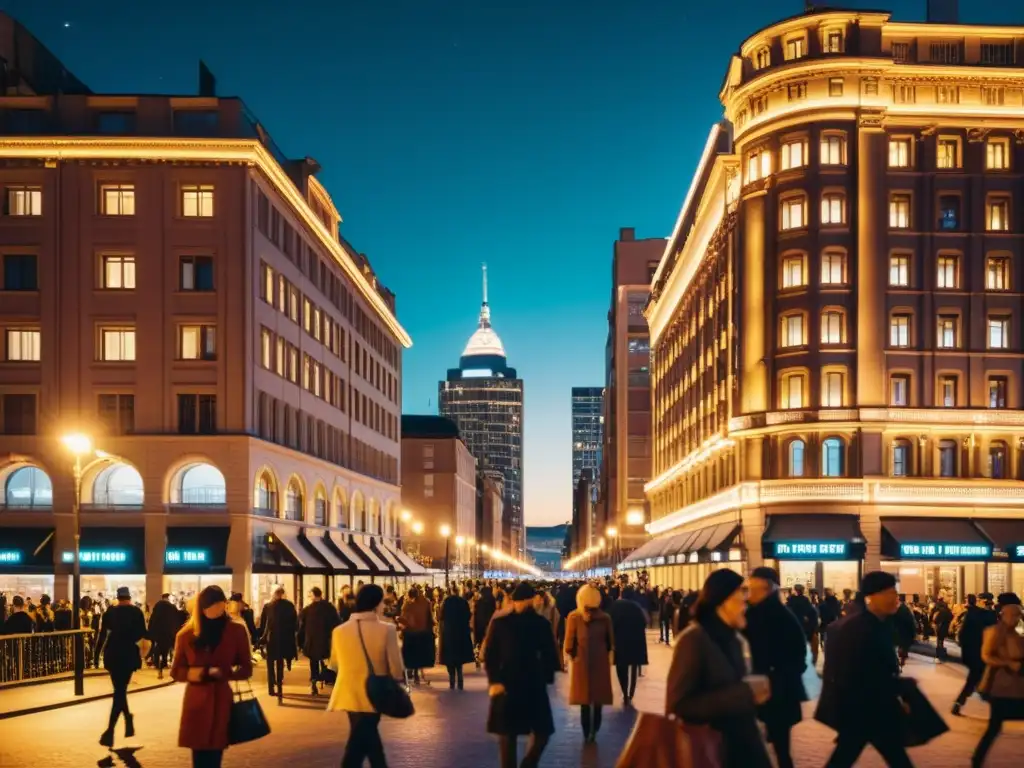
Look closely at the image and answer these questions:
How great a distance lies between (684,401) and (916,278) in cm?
3181

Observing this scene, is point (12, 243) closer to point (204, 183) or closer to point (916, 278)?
point (204, 183)

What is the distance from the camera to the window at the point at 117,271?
180 ft

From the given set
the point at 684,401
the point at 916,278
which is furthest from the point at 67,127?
the point at 684,401

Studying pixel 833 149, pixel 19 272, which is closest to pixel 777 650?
pixel 19 272

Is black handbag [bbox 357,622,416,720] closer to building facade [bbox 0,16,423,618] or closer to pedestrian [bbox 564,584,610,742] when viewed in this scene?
pedestrian [bbox 564,584,610,742]

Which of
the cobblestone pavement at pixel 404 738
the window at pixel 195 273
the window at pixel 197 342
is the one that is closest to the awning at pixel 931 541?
the window at pixel 197 342

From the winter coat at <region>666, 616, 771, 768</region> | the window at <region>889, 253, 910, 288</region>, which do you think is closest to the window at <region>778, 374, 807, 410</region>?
the window at <region>889, 253, 910, 288</region>

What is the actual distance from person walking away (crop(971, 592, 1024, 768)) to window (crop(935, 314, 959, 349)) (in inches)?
1877

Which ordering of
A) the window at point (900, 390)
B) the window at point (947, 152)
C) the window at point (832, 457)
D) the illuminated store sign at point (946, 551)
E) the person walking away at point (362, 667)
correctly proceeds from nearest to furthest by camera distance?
1. the person walking away at point (362, 667)
2. the illuminated store sign at point (946, 551)
3. the window at point (832, 457)
4. the window at point (900, 390)
5. the window at point (947, 152)

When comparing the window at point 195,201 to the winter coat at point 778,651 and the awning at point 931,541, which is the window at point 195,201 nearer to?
the awning at point 931,541

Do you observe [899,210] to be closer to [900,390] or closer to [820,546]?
[900,390]

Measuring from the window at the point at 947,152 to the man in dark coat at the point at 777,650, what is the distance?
52096 millimetres

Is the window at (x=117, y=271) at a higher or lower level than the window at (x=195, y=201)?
lower

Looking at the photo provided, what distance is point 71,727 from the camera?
20.6 meters
